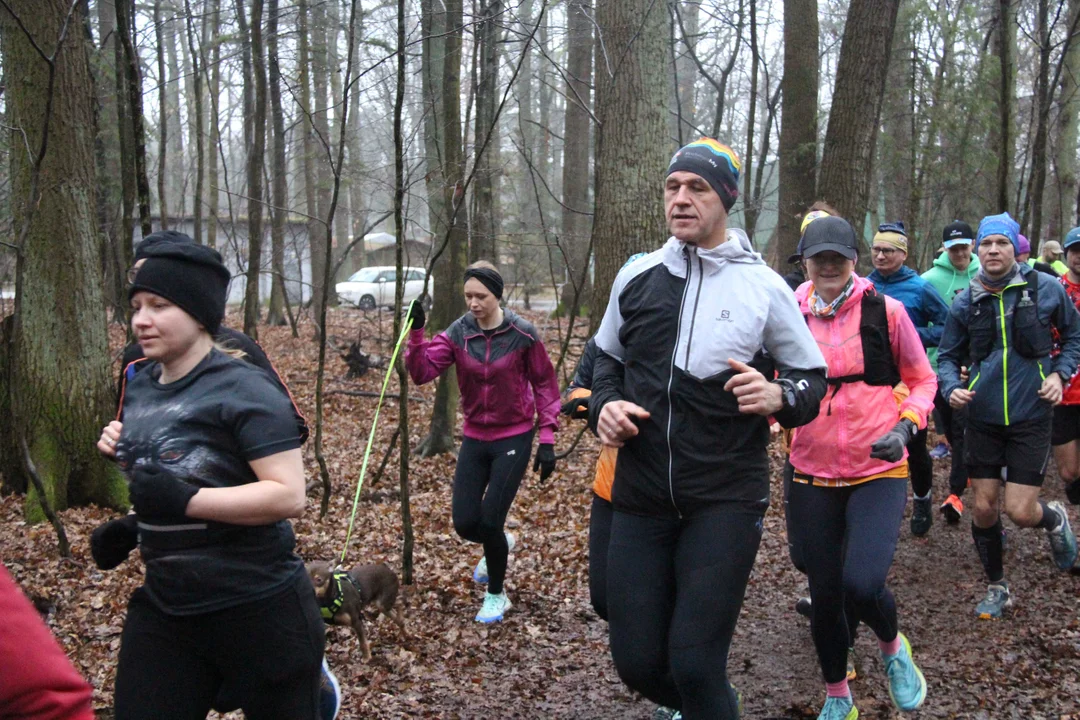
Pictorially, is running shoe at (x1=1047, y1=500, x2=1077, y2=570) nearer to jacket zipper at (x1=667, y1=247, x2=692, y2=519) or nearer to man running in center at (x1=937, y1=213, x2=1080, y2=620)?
man running in center at (x1=937, y1=213, x2=1080, y2=620)

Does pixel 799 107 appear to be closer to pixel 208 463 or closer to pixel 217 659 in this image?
pixel 208 463

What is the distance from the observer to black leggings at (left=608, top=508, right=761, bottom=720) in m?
2.95

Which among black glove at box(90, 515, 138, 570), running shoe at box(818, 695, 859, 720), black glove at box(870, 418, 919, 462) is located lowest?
running shoe at box(818, 695, 859, 720)

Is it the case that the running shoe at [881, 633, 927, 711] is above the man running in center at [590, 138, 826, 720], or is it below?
below

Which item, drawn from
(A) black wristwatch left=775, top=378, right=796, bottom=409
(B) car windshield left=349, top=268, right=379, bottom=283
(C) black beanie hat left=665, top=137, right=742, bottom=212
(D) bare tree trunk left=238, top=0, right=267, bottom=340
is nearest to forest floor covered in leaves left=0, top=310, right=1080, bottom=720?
(A) black wristwatch left=775, top=378, right=796, bottom=409

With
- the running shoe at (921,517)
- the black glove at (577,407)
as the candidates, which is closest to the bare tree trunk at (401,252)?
the black glove at (577,407)

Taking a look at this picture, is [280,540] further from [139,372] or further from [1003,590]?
[1003,590]

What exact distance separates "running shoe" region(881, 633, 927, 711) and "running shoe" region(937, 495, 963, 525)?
12.7 ft

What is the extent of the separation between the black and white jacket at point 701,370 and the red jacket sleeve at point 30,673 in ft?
6.21

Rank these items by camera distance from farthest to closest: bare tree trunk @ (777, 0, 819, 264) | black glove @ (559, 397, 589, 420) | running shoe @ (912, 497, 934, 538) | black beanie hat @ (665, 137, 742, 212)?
bare tree trunk @ (777, 0, 819, 264)
running shoe @ (912, 497, 934, 538)
black glove @ (559, 397, 589, 420)
black beanie hat @ (665, 137, 742, 212)

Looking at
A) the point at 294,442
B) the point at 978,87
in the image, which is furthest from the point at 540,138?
the point at 294,442

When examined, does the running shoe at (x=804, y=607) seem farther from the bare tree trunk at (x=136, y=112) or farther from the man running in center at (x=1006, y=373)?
the bare tree trunk at (x=136, y=112)

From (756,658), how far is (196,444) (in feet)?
12.3

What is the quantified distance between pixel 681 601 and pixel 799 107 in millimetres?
11741
